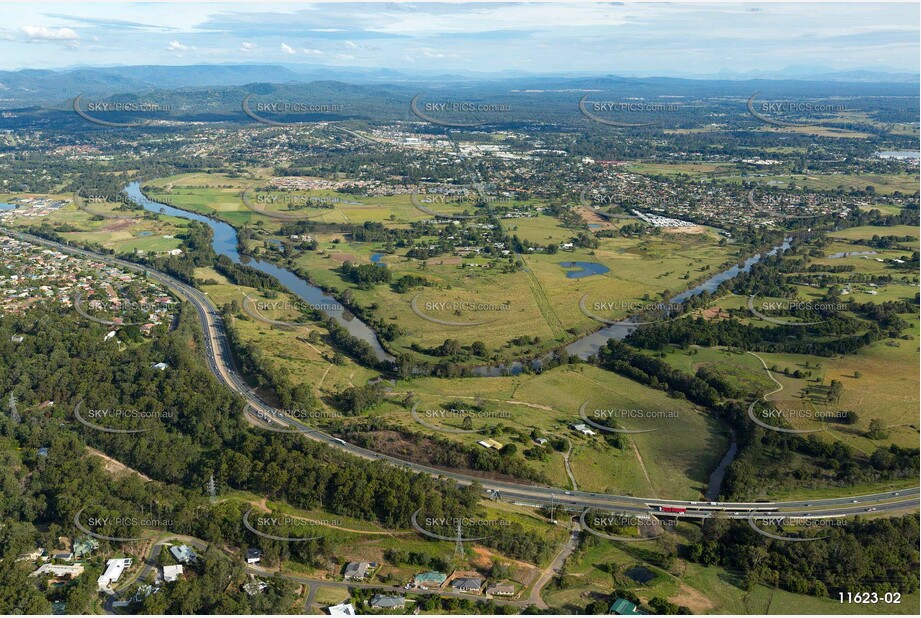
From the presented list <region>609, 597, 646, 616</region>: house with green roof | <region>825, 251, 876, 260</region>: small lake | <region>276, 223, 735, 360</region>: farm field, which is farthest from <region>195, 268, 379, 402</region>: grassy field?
<region>825, 251, 876, 260</region>: small lake

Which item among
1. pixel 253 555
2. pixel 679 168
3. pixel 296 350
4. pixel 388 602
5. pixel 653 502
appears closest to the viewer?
pixel 388 602

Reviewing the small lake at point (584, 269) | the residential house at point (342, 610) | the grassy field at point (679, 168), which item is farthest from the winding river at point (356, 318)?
the grassy field at point (679, 168)

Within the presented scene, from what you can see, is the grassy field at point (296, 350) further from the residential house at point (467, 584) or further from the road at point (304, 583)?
the residential house at point (467, 584)

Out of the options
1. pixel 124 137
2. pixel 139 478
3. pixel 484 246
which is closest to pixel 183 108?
pixel 124 137

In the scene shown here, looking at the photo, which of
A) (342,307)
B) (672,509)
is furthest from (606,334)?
(672,509)

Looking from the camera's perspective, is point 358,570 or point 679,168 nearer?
point 358,570

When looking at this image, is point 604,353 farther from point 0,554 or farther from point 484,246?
point 0,554

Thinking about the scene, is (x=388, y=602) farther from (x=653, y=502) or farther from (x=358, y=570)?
(x=653, y=502)

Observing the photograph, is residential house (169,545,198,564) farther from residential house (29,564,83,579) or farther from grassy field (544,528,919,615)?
grassy field (544,528,919,615)
